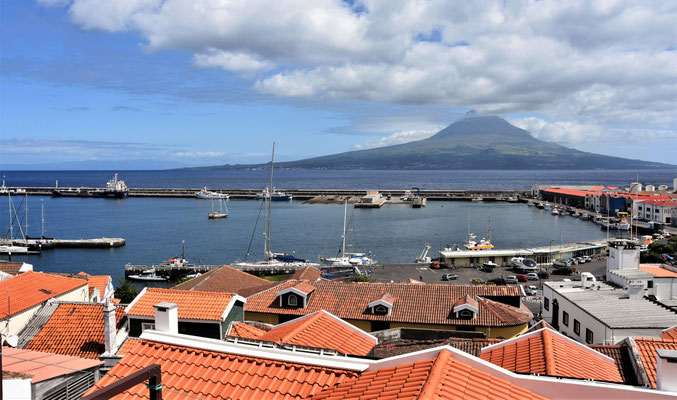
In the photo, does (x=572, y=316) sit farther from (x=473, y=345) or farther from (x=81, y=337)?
(x=81, y=337)

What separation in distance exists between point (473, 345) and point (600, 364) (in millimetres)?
1972

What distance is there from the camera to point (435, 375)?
3.09 meters

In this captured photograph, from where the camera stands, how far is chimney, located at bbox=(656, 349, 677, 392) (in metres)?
3.60

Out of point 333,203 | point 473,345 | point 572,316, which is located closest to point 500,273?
point 572,316

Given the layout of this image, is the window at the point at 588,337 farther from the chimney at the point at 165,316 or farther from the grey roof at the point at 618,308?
the chimney at the point at 165,316

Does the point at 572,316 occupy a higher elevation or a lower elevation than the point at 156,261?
higher

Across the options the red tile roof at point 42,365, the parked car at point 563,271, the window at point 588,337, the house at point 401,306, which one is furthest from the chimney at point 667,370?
the parked car at point 563,271

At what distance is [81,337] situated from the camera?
927 centimetres

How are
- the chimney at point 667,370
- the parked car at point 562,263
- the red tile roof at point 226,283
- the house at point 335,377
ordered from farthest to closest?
the parked car at point 562,263 → the red tile roof at point 226,283 → the chimney at point 667,370 → the house at point 335,377

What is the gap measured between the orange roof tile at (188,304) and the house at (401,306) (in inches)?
147

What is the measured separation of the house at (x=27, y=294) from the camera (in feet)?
31.8

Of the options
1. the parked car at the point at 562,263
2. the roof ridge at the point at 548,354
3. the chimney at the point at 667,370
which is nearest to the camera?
the chimney at the point at 667,370

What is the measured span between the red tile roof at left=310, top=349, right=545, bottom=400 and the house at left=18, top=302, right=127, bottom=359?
5.91 meters

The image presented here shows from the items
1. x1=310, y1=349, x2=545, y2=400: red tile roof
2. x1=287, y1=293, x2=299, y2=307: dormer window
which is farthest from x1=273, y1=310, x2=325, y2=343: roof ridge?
x1=287, y1=293, x2=299, y2=307: dormer window
